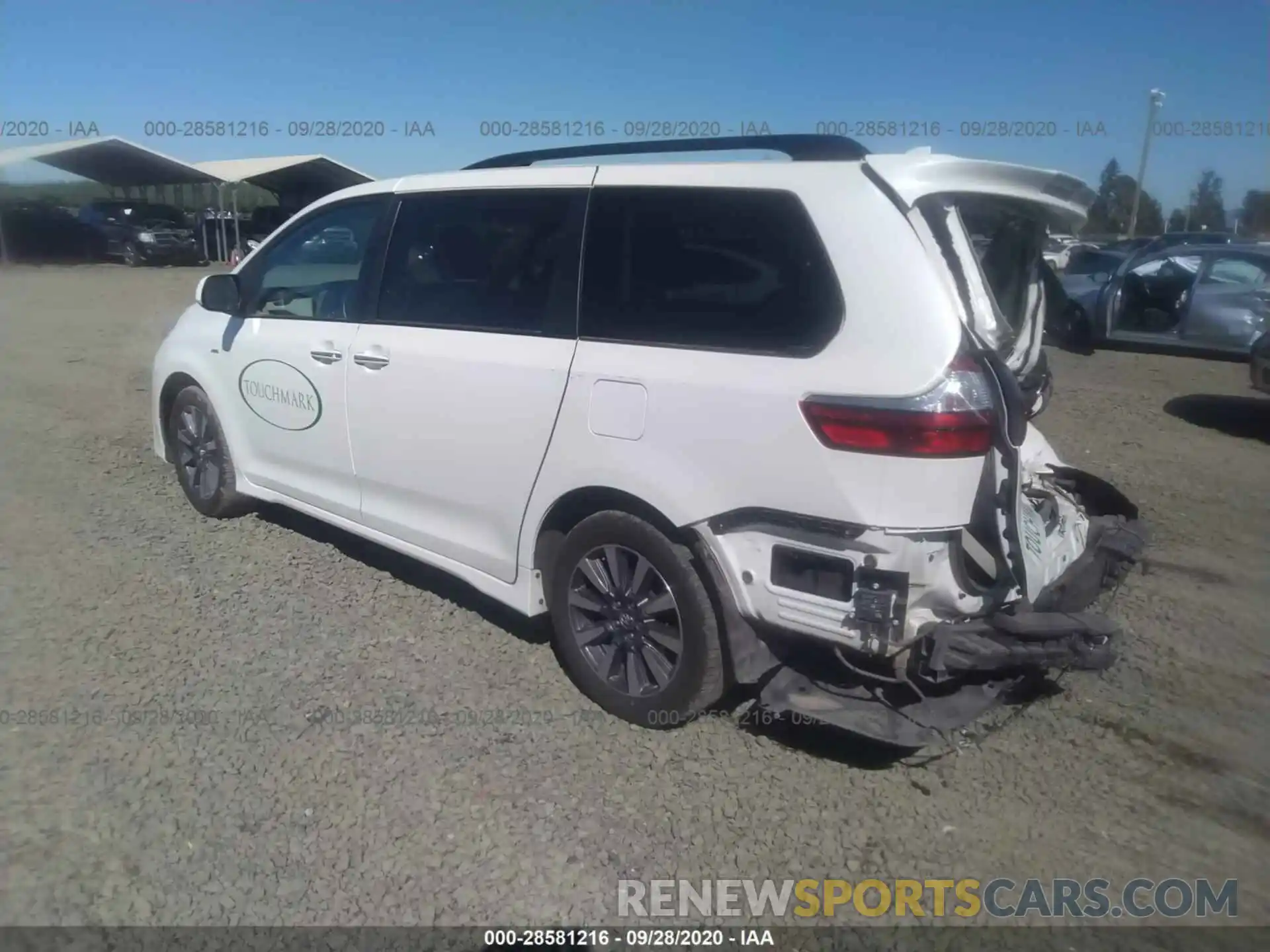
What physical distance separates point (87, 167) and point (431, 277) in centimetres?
3641

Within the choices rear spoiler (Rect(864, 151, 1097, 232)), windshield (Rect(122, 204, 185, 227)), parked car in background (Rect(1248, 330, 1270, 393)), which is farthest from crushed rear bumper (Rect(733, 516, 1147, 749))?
windshield (Rect(122, 204, 185, 227))

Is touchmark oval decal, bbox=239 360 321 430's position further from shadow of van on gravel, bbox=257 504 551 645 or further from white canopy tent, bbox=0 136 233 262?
white canopy tent, bbox=0 136 233 262

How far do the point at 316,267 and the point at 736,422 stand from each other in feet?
10.1

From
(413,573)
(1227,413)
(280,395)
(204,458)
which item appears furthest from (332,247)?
(1227,413)

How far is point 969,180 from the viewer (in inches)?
126

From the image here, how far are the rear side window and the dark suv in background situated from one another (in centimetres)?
2810

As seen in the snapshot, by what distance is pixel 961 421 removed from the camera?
2857mm

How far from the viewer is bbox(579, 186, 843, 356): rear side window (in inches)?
120

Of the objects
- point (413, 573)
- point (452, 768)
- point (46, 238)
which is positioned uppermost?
point (46, 238)

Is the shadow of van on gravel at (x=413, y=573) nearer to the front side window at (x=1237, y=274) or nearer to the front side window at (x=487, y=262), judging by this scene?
the front side window at (x=487, y=262)

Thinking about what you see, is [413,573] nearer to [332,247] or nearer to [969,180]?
[332,247]

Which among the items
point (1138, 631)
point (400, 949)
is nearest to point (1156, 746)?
point (1138, 631)

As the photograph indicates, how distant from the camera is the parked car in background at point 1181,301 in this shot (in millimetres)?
11555

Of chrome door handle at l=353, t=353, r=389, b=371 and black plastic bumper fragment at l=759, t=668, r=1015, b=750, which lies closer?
black plastic bumper fragment at l=759, t=668, r=1015, b=750
